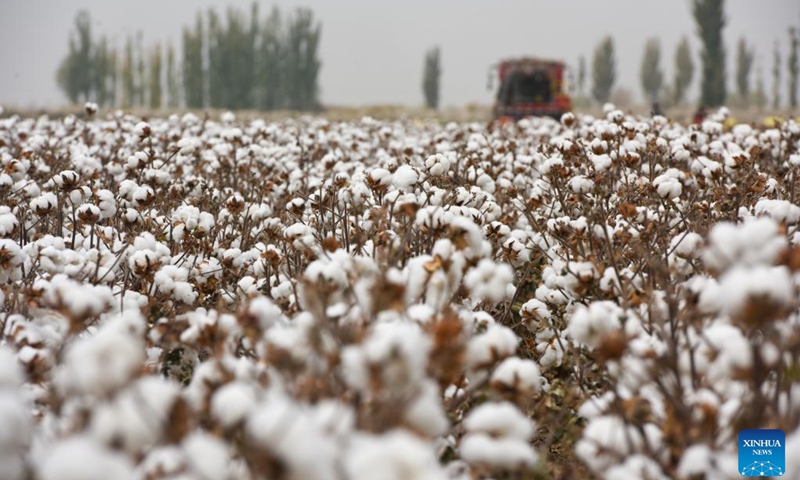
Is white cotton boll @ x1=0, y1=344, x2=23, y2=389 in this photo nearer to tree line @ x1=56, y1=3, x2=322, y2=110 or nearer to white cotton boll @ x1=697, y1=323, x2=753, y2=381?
white cotton boll @ x1=697, y1=323, x2=753, y2=381

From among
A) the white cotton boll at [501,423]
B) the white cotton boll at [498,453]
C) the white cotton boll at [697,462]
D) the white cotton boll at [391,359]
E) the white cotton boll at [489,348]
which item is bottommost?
the white cotton boll at [697,462]

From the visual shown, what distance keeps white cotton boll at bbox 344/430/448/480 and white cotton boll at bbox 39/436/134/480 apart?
1.07ft

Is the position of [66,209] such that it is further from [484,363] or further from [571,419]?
[484,363]

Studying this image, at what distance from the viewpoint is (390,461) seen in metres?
1.03

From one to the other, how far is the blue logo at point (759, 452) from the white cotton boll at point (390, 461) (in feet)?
3.00

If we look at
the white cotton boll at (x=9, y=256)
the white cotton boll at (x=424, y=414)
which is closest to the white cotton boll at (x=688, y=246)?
A: the white cotton boll at (x=424, y=414)

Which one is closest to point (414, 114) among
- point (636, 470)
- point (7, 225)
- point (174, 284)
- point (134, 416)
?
point (7, 225)

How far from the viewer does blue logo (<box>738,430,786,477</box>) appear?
162 centimetres

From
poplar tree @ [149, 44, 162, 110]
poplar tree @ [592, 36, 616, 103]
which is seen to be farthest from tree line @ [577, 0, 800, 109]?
poplar tree @ [149, 44, 162, 110]

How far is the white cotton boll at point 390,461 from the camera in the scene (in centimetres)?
102

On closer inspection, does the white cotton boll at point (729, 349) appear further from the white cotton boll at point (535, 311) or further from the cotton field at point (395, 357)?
the white cotton boll at point (535, 311)

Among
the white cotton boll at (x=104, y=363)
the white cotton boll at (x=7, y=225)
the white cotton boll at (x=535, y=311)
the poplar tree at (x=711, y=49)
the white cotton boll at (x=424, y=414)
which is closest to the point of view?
the white cotton boll at (x=104, y=363)

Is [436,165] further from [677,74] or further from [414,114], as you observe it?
[677,74]

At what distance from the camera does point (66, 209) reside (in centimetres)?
481
